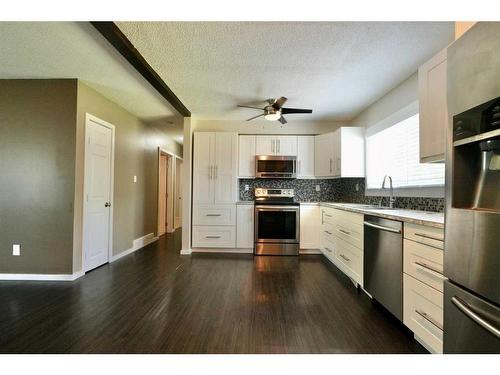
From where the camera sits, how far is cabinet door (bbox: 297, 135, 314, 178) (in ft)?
15.0

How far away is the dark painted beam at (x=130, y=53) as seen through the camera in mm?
1996

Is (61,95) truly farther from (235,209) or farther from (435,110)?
(435,110)

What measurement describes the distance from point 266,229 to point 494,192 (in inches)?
136

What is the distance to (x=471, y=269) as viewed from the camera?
95 cm

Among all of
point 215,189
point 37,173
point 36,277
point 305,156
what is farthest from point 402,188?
point 36,277

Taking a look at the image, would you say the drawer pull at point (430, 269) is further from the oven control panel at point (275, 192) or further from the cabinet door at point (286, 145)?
the cabinet door at point (286, 145)

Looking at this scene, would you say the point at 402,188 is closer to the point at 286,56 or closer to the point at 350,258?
the point at 350,258

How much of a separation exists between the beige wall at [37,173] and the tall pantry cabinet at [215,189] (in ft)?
6.08

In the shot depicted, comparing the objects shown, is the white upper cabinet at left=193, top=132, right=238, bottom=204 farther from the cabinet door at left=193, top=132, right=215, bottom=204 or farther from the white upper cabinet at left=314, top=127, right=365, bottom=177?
the white upper cabinet at left=314, top=127, right=365, bottom=177

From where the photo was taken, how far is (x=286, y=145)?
15.0ft

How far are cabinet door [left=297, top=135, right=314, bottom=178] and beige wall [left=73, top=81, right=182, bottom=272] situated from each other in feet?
9.73

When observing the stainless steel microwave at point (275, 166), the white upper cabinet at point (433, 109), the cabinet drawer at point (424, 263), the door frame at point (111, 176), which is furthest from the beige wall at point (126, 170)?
the white upper cabinet at point (433, 109)

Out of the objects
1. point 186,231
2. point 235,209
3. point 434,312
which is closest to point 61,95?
point 186,231
